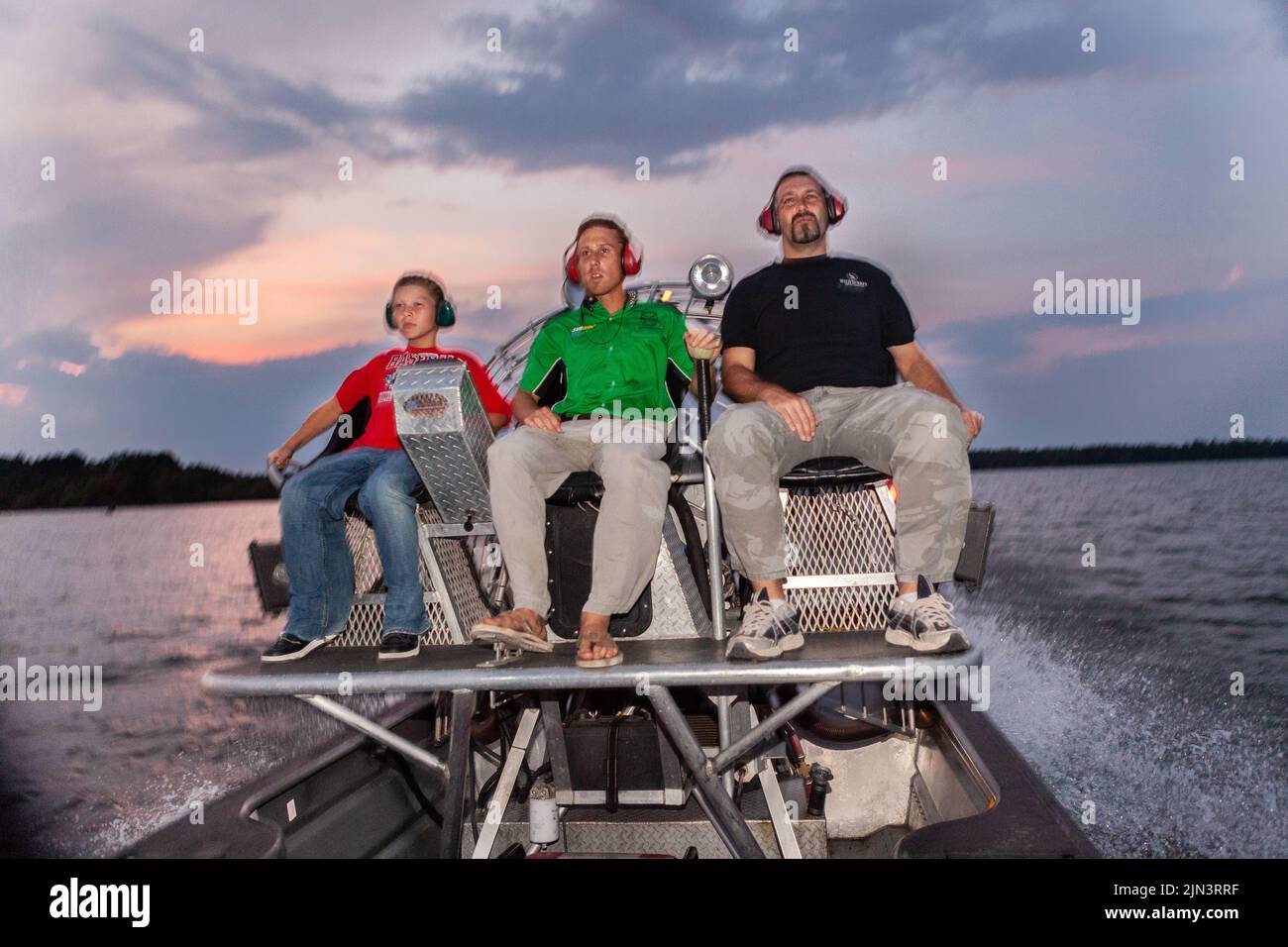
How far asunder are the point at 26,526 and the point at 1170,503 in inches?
1609

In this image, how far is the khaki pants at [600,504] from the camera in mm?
2715

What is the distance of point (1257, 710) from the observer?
6992 millimetres

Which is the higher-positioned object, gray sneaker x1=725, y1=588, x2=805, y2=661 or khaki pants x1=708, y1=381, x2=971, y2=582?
khaki pants x1=708, y1=381, x2=971, y2=582

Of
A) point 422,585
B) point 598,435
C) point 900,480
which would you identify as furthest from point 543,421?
point 900,480

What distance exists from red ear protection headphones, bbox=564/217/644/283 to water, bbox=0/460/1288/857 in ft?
9.03

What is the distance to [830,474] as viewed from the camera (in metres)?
2.81

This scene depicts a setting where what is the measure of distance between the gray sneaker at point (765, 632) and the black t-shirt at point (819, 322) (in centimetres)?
98

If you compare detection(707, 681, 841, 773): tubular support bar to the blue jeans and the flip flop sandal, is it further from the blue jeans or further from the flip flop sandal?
the blue jeans

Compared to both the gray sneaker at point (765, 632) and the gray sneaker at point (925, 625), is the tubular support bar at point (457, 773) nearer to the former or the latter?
the gray sneaker at point (765, 632)

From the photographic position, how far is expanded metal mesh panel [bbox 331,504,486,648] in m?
3.20

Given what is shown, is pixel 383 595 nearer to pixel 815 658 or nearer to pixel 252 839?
pixel 252 839

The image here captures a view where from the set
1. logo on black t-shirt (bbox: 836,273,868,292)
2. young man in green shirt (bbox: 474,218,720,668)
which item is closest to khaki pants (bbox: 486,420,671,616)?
young man in green shirt (bbox: 474,218,720,668)
